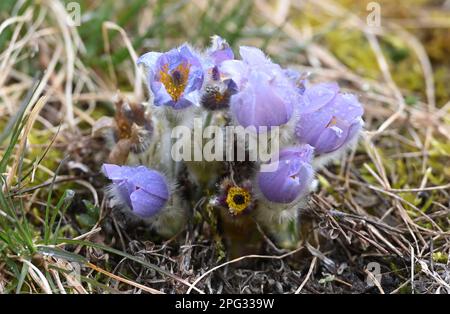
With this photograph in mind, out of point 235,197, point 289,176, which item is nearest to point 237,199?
point 235,197

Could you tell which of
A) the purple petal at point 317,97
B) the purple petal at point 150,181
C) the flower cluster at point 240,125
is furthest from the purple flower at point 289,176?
the purple petal at point 150,181

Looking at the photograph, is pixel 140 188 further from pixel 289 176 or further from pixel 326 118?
pixel 326 118

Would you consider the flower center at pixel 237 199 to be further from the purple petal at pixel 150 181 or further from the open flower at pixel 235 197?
the purple petal at pixel 150 181

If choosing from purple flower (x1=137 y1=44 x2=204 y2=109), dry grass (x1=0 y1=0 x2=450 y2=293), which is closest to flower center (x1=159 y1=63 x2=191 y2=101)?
purple flower (x1=137 y1=44 x2=204 y2=109)

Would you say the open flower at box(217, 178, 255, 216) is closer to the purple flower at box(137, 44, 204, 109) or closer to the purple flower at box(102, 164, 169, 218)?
the purple flower at box(102, 164, 169, 218)

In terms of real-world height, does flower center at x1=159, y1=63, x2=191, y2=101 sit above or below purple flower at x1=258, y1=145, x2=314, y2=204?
above

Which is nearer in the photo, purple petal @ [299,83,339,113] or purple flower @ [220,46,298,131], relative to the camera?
purple flower @ [220,46,298,131]
